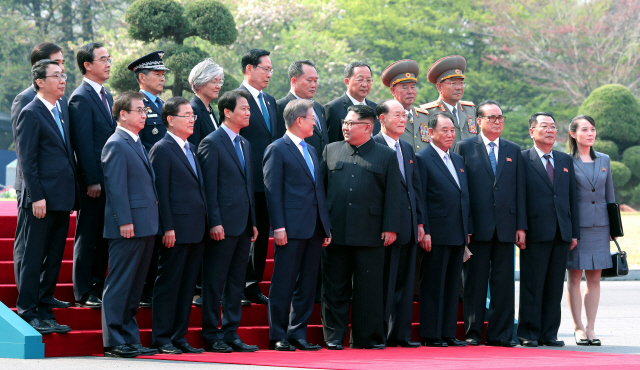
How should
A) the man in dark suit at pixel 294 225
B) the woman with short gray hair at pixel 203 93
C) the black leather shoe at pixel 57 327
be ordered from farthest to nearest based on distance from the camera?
the woman with short gray hair at pixel 203 93 → the man in dark suit at pixel 294 225 → the black leather shoe at pixel 57 327

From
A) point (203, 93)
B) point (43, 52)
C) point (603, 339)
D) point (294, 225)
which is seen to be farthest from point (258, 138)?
point (603, 339)

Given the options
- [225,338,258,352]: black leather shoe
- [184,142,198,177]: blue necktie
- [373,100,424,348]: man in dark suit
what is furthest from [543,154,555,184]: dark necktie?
[184,142,198,177]: blue necktie

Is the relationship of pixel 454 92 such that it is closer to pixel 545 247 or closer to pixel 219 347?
pixel 545 247

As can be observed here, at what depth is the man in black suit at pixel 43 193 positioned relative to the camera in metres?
5.84

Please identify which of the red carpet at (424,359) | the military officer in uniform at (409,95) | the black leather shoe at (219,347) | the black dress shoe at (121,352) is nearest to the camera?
the red carpet at (424,359)

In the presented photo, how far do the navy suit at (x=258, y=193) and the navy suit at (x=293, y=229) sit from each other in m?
0.44

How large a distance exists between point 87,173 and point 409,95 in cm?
302

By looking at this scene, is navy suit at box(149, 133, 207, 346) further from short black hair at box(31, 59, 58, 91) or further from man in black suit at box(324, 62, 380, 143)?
man in black suit at box(324, 62, 380, 143)

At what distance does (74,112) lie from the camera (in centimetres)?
630

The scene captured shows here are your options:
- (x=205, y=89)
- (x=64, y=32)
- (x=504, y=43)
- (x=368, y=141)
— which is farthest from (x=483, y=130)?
(x=64, y=32)

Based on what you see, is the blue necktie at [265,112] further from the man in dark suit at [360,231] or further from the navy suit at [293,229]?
the man in dark suit at [360,231]

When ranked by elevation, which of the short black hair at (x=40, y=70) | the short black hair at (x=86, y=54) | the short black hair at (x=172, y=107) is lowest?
the short black hair at (x=172, y=107)

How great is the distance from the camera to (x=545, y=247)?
7.32 m

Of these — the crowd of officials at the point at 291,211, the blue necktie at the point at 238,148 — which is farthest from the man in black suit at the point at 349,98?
the blue necktie at the point at 238,148
